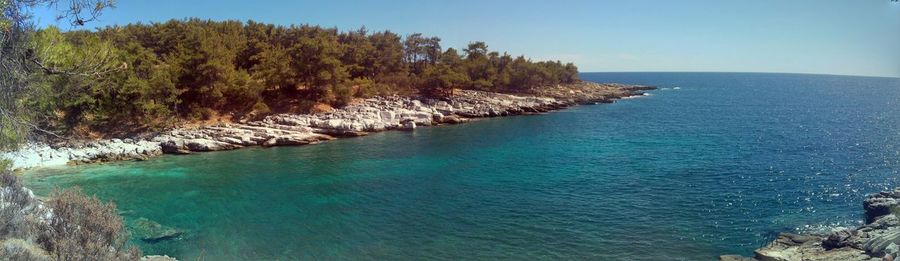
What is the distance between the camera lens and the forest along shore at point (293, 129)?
109ft

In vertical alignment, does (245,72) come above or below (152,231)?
above

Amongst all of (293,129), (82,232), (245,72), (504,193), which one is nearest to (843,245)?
(504,193)

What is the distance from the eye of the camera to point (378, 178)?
28.1 m

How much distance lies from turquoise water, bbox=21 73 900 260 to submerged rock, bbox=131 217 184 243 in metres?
0.49

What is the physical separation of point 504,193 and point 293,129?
2654 centimetres

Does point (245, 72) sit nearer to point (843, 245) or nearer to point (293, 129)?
point (293, 129)

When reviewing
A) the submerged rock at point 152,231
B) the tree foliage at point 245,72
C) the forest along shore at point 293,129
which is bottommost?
the submerged rock at point 152,231

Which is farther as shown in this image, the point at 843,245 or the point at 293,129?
the point at 293,129

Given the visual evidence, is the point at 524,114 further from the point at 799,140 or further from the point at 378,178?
the point at 378,178

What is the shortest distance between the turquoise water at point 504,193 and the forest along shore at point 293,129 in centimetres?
258

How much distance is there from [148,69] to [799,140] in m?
57.0

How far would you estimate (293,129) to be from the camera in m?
43.9

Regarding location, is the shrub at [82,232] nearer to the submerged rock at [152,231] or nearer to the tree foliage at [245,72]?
the submerged rock at [152,231]

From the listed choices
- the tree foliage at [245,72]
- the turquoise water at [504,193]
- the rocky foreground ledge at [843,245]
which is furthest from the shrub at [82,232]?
the rocky foreground ledge at [843,245]
